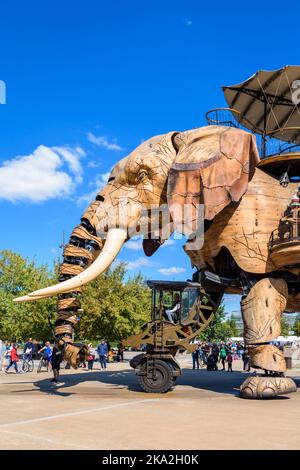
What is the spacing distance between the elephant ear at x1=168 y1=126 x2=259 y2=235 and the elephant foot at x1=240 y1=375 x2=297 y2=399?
3.53 metres

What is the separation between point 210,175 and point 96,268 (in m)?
3.24

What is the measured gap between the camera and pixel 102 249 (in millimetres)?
12266

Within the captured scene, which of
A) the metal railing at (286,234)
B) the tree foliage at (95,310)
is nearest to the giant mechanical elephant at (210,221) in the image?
the metal railing at (286,234)

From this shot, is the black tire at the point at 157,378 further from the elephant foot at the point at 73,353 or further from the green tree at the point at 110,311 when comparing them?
the green tree at the point at 110,311

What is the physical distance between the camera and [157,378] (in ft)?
40.9

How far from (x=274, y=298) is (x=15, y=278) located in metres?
30.5

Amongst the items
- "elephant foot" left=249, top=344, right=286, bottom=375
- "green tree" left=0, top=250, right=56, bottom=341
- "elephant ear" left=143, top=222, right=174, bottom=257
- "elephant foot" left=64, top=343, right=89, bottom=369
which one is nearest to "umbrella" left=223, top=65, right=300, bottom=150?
"elephant ear" left=143, top=222, right=174, bottom=257

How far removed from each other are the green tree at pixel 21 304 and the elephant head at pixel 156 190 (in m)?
19.6

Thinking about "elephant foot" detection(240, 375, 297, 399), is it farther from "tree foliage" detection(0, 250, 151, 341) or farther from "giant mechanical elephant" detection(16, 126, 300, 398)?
"tree foliage" detection(0, 250, 151, 341)

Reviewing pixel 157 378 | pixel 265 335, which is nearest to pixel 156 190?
pixel 265 335

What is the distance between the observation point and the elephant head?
1152 cm

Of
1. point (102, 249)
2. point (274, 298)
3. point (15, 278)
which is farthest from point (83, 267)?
point (15, 278)
